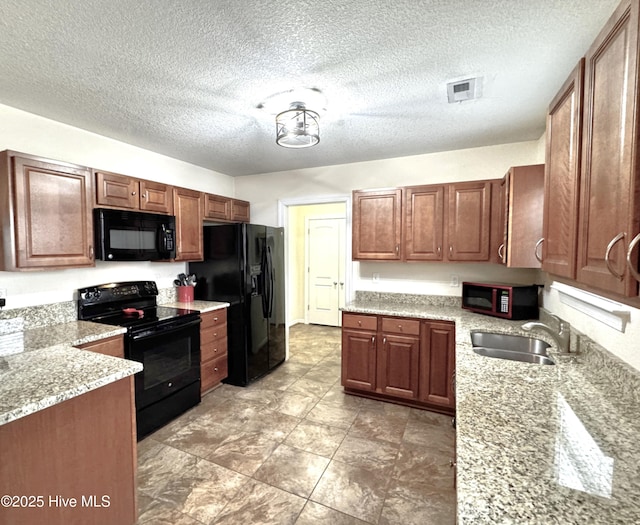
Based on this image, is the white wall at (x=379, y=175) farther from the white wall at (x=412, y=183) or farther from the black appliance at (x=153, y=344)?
the black appliance at (x=153, y=344)

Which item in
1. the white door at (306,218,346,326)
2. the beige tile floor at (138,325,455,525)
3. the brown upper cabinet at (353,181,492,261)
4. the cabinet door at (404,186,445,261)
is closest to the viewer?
the beige tile floor at (138,325,455,525)

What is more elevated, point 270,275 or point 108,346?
point 270,275

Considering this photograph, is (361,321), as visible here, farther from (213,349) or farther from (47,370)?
(47,370)

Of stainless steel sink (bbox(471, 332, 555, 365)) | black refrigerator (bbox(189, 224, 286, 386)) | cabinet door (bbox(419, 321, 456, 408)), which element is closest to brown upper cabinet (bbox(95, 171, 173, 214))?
black refrigerator (bbox(189, 224, 286, 386))

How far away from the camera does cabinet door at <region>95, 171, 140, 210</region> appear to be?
2.39 meters

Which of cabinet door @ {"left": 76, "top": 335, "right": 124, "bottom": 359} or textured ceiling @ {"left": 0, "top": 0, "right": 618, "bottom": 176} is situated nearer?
textured ceiling @ {"left": 0, "top": 0, "right": 618, "bottom": 176}

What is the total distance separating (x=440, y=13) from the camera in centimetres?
131

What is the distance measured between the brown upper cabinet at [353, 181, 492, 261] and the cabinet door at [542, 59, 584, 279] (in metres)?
1.47

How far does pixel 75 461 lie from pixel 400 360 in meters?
2.37

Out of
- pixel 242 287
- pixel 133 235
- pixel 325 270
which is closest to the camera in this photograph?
pixel 133 235

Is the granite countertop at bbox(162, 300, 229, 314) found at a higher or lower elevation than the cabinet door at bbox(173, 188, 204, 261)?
lower

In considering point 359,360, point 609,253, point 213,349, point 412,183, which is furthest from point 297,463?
point 412,183

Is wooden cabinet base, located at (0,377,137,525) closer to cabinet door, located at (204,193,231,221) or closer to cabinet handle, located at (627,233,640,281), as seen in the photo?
cabinet handle, located at (627,233,640,281)

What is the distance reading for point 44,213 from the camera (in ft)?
6.79
